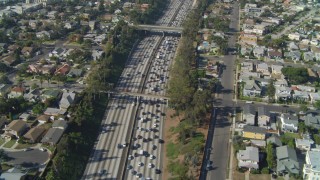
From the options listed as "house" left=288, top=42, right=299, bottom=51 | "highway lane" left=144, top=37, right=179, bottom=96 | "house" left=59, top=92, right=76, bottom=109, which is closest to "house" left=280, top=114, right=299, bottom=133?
"highway lane" left=144, top=37, right=179, bottom=96

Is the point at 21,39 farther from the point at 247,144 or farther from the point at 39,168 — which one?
the point at 247,144

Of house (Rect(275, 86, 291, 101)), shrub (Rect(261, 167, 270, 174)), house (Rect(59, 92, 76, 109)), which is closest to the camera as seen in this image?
shrub (Rect(261, 167, 270, 174))

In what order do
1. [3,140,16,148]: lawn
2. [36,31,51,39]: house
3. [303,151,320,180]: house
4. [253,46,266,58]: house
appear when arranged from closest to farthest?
[303,151,320,180]: house, [3,140,16,148]: lawn, [253,46,266,58]: house, [36,31,51,39]: house

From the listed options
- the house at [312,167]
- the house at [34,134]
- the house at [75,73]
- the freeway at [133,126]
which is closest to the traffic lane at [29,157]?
the house at [34,134]

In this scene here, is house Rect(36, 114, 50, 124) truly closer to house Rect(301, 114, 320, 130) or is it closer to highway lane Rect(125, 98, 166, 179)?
highway lane Rect(125, 98, 166, 179)

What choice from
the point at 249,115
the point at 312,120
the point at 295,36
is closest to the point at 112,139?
the point at 249,115
